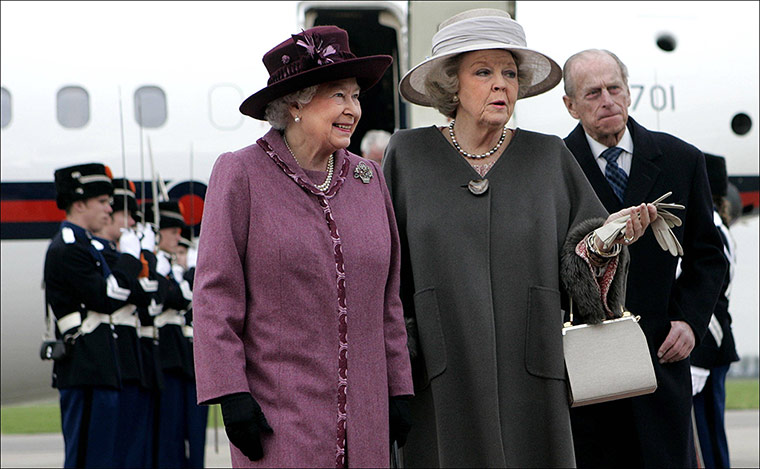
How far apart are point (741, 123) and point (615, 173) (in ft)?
15.3

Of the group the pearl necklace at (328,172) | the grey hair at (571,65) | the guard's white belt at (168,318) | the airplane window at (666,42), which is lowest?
the guard's white belt at (168,318)

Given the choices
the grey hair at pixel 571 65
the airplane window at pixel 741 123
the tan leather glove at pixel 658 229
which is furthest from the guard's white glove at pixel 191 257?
the tan leather glove at pixel 658 229

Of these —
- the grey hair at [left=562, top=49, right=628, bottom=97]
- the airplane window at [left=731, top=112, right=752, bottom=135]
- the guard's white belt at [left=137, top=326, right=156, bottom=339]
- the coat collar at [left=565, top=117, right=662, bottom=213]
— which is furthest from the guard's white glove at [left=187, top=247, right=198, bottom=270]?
the coat collar at [left=565, top=117, right=662, bottom=213]

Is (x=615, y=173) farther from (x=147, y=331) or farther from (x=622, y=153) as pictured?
(x=147, y=331)

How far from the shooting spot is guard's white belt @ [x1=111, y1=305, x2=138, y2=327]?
5.64 m

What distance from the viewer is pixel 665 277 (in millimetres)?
3328

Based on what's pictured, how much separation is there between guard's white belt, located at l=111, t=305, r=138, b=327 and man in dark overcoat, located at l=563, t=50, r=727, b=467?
300cm

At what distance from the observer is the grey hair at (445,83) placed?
9.82 ft

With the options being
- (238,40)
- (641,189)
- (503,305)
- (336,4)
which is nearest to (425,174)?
(503,305)

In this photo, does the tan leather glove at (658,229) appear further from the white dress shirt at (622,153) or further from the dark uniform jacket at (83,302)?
the dark uniform jacket at (83,302)

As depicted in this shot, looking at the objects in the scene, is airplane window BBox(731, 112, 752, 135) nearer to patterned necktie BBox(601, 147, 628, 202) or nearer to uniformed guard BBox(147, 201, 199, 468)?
uniformed guard BBox(147, 201, 199, 468)

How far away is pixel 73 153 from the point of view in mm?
7258

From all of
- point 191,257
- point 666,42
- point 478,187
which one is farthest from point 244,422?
point 666,42

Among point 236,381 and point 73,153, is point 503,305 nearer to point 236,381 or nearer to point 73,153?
point 236,381
